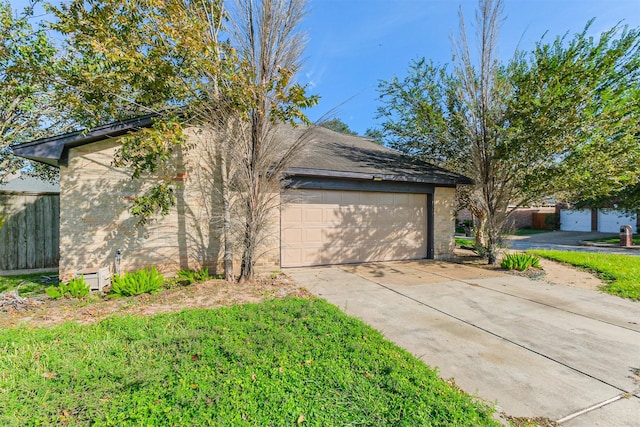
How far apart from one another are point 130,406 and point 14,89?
260 inches

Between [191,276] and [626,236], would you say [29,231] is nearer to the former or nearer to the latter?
[191,276]

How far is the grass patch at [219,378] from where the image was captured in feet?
6.82

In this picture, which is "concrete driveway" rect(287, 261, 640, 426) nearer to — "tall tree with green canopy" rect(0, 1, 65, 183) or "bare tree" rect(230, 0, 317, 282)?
"bare tree" rect(230, 0, 317, 282)

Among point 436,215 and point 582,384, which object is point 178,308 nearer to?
point 582,384

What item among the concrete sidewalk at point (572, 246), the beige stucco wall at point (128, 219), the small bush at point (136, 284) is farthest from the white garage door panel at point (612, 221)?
the small bush at point (136, 284)

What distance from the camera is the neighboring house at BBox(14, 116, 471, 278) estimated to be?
5.54 metres

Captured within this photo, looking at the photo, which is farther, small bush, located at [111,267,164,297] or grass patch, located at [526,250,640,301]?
grass patch, located at [526,250,640,301]

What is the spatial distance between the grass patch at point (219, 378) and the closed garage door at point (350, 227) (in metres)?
3.85

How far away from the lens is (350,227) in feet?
26.0

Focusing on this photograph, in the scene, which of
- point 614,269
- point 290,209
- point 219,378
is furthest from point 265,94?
point 614,269

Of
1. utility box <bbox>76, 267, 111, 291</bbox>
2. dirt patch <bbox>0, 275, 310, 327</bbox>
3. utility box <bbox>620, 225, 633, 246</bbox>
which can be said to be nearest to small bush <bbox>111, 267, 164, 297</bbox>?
dirt patch <bbox>0, 275, 310, 327</bbox>

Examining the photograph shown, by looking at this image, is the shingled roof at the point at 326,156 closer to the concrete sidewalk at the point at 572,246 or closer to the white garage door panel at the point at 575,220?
the concrete sidewalk at the point at 572,246

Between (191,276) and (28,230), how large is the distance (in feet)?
16.7

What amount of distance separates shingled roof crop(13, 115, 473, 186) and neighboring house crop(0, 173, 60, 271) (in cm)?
191
